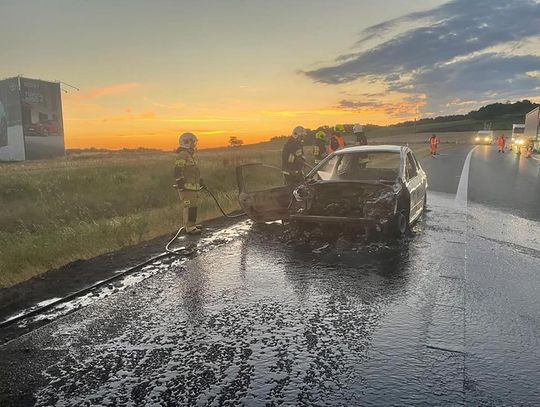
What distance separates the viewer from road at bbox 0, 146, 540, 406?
9.98 feet

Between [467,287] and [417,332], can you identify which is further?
[467,287]

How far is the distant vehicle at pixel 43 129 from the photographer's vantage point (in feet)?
200

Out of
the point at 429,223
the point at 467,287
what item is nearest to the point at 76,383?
the point at 467,287

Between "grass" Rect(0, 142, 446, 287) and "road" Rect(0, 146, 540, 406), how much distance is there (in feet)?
7.17

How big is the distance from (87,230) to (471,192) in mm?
11274

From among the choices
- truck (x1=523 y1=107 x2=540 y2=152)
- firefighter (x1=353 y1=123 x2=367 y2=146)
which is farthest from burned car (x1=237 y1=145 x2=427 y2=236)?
truck (x1=523 y1=107 x2=540 y2=152)

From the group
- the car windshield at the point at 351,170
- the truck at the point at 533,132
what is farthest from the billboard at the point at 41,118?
the car windshield at the point at 351,170

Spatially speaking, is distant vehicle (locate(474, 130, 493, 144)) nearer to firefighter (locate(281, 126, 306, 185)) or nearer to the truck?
the truck

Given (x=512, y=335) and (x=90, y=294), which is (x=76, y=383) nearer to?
(x=90, y=294)

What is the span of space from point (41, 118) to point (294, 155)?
60.5 meters

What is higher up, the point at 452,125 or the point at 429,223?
the point at 452,125

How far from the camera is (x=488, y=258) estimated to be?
21.2 ft

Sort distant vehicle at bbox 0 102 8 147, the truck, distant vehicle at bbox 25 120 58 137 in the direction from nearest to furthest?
the truck → distant vehicle at bbox 25 120 58 137 → distant vehicle at bbox 0 102 8 147

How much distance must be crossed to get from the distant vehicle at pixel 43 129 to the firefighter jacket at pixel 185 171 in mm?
60323
